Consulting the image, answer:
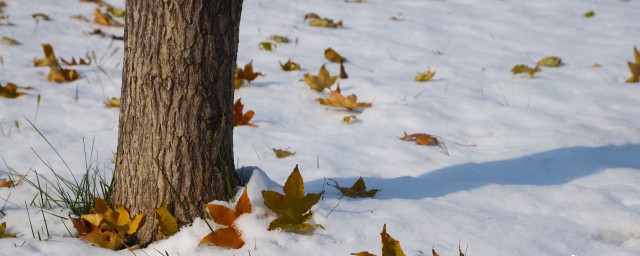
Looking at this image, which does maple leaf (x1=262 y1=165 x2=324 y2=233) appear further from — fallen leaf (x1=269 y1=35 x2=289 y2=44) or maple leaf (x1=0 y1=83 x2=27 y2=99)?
fallen leaf (x1=269 y1=35 x2=289 y2=44)

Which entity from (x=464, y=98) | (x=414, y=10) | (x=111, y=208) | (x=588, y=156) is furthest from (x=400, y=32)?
(x=111, y=208)

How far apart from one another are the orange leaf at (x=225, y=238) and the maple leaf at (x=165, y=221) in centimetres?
11

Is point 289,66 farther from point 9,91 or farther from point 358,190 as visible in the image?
point 358,190

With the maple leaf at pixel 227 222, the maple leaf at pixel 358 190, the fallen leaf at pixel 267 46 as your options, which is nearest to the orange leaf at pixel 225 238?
the maple leaf at pixel 227 222

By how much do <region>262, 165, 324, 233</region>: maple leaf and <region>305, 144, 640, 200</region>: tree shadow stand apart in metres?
0.34

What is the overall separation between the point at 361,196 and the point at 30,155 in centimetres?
127

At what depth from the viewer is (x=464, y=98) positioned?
10.2 feet

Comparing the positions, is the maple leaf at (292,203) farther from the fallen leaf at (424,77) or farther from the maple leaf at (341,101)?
the fallen leaf at (424,77)

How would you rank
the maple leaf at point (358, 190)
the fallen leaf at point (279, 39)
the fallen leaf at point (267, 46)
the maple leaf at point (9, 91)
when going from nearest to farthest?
1. the maple leaf at point (358, 190)
2. the maple leaf at point (9, 91)
3. the fallen leaf at point (267, 46)
4. the fallen leaf at point (279, 39)

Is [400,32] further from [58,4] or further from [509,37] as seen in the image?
[58,4]

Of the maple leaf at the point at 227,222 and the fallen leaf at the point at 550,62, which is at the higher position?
the fallen leaf at the point at 550,62

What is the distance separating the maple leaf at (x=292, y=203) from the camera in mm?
1507

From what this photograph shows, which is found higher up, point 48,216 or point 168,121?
point 168,121

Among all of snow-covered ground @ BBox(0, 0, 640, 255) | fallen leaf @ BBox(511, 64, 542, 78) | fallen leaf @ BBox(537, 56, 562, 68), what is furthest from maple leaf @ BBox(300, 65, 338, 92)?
fallen leaf @ BBox(537, 56, 562, 68)
